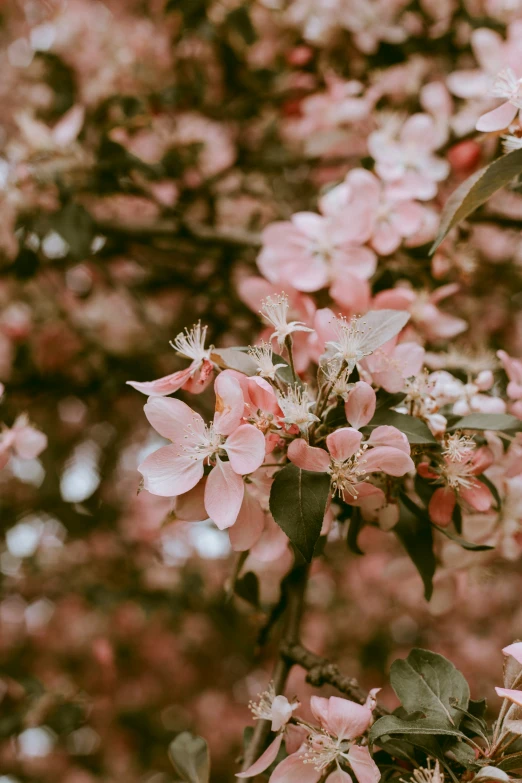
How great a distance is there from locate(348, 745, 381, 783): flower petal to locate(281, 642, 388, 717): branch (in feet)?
0.26

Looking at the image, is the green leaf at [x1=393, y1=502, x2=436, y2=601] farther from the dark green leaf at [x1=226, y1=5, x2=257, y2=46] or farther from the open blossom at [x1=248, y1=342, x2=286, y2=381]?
the dark green leaf at [x1=226, y1=5, x2=257, y2=46]

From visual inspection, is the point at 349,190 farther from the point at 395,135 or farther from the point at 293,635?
the point at 293,635

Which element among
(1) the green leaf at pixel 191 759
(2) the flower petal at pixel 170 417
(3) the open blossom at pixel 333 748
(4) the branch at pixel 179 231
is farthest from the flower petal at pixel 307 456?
(4) the branch at pixel 179 231

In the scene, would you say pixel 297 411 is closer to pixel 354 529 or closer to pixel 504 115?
pixel 354 529

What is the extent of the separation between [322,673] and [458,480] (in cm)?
28

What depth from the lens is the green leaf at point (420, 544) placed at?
807 mm

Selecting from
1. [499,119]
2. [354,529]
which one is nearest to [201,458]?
[354,529]

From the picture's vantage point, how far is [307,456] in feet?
2.15

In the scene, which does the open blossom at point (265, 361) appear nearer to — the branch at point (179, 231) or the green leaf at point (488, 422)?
the green leaf at point (488, 422)

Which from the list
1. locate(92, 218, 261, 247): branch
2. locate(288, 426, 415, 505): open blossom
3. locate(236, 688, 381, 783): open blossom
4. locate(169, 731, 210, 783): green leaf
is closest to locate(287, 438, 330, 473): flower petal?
locate(288, 426, 415, 505): open blossom

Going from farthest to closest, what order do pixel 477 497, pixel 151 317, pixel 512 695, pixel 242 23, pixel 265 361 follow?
pixel 151 317 < pixel 242 23 < pixel 477 497 < pixel 265 361 < pixel 512 695

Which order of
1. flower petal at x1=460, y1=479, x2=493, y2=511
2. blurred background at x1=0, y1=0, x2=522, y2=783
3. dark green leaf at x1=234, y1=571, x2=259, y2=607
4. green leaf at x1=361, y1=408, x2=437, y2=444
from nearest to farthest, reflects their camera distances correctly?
1. green leaf at x1=361, y1=408, x2=437, y2=444
2. flower petal at x1=460, y1=479, x2=493, y2=511
3. dark green leaf at x1=234, y1=571, x2=259, y2=607
4. blurred background at x1=0, y1=0, x2=522, y2=783

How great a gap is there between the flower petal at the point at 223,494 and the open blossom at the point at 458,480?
228mm

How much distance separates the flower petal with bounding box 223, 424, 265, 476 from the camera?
64cm
